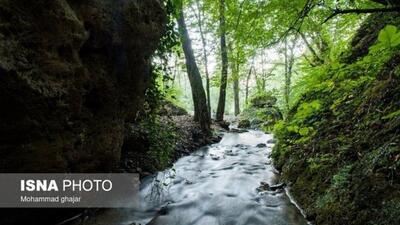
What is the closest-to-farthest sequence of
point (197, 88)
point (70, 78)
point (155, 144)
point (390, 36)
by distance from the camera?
point (390, 36) → point (70, 78) → point (155, 144) → point (197, 88)

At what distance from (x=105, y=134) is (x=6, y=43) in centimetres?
190

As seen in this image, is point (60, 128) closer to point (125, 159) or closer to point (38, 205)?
point (38, 205)

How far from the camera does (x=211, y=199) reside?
4.92 m

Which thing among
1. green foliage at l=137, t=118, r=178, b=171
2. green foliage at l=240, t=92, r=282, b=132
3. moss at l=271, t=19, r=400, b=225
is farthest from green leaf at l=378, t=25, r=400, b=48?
green foliage at l=240, t=92, r=282, b=132

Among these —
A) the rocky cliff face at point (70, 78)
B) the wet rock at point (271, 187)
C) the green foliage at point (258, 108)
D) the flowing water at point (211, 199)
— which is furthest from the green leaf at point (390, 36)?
the green foliage at point (258, 108)

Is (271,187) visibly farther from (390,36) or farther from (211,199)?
(390,36)

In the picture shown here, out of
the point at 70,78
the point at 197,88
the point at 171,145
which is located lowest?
the point at 171,145

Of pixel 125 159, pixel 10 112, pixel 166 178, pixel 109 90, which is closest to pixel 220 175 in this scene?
pixel 166 178

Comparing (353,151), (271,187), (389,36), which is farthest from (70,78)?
(271,187)

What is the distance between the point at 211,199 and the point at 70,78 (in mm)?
2928

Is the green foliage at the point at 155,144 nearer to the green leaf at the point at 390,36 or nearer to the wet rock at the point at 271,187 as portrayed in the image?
the wet rock at the point at 271,187

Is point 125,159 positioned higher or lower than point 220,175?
higher

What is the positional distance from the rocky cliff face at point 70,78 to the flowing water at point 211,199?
910 mm

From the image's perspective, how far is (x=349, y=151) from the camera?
13.0 feet
